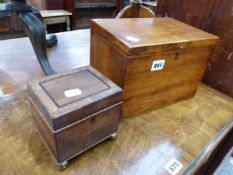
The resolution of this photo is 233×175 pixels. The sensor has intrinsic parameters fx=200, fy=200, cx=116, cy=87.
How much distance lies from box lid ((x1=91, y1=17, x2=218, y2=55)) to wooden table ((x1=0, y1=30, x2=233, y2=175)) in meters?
0.27

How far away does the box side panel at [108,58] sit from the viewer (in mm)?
625

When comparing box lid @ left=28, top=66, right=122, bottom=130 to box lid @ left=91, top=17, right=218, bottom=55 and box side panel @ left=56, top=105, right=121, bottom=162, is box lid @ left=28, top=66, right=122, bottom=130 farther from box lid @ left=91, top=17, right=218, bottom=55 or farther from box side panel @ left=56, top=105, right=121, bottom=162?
box lid @ left=91, top=17, right=218, bottom=55

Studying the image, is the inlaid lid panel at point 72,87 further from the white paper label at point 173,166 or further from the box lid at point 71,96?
the white paper label at point 173,166

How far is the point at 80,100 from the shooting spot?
49 centimetres

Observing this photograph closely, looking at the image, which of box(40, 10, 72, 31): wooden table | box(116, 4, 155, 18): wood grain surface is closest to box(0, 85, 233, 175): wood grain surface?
box(116, 4, 155, 18): wood grain surface

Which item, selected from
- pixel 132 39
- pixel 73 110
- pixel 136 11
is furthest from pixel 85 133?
pixel 136 11

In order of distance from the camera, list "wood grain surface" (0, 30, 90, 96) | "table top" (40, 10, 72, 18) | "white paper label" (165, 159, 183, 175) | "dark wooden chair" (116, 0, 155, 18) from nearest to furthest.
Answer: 1. "white paper label" (165, 159, 183, 175)
2. "wood grain surface" (0, 30, 90, 96)
3. "dark wooden chair" (116, 0, 155, 18)
4. "table top" (40, 10, 72, 18)

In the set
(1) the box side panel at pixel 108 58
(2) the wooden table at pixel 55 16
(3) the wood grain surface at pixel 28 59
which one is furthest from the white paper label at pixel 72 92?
(2) the wooden table at pixel 55 16

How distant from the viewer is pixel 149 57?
0.63 m

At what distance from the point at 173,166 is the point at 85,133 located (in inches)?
10.9

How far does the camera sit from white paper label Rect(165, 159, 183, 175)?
573mm

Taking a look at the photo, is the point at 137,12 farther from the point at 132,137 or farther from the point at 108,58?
the point at 132,137

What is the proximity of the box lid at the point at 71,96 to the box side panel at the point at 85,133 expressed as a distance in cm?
2

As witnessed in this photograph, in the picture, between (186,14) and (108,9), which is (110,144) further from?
(108,9)
